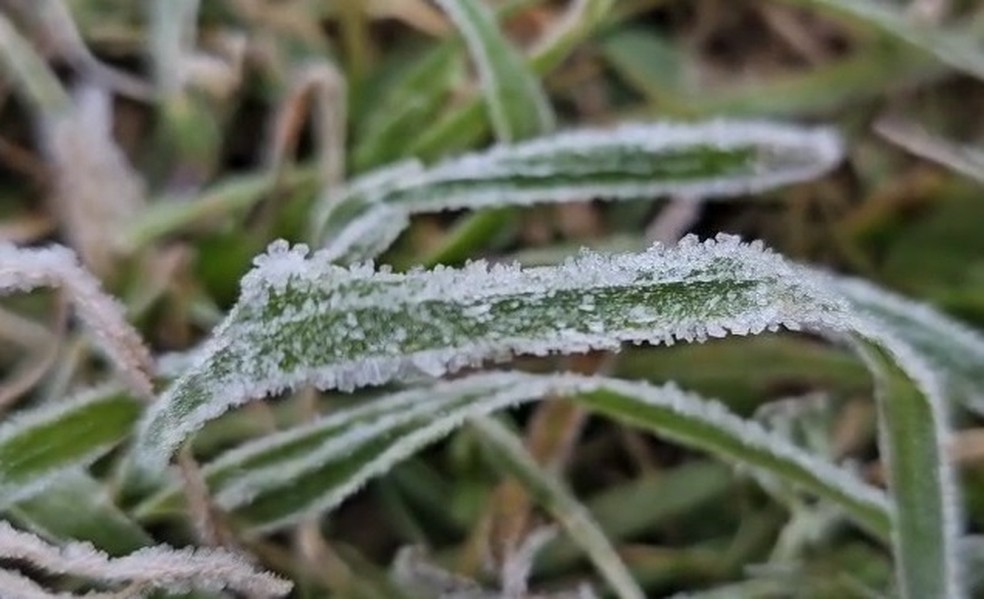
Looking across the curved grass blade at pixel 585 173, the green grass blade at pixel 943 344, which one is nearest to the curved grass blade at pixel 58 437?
the curved grass blade at pixel 585 173

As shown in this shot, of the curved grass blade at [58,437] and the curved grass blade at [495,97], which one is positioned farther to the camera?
the curved grass blade at [495,97]

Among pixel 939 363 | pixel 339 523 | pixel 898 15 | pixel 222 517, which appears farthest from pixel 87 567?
pixel 898 15

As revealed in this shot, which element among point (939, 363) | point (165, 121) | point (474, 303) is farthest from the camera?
point (165, 121)

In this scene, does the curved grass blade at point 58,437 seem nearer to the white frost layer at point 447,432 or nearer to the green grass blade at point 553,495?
the white frost layer at point 447,432

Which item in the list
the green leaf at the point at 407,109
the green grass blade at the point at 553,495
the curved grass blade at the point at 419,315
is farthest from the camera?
the green leaf at the point at 407,109

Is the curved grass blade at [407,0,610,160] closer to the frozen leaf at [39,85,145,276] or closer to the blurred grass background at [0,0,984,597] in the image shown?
the blurred grass background at [0,0,984,597]

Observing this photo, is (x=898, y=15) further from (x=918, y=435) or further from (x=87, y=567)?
(x=87, y=567)

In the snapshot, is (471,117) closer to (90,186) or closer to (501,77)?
(501,77)
